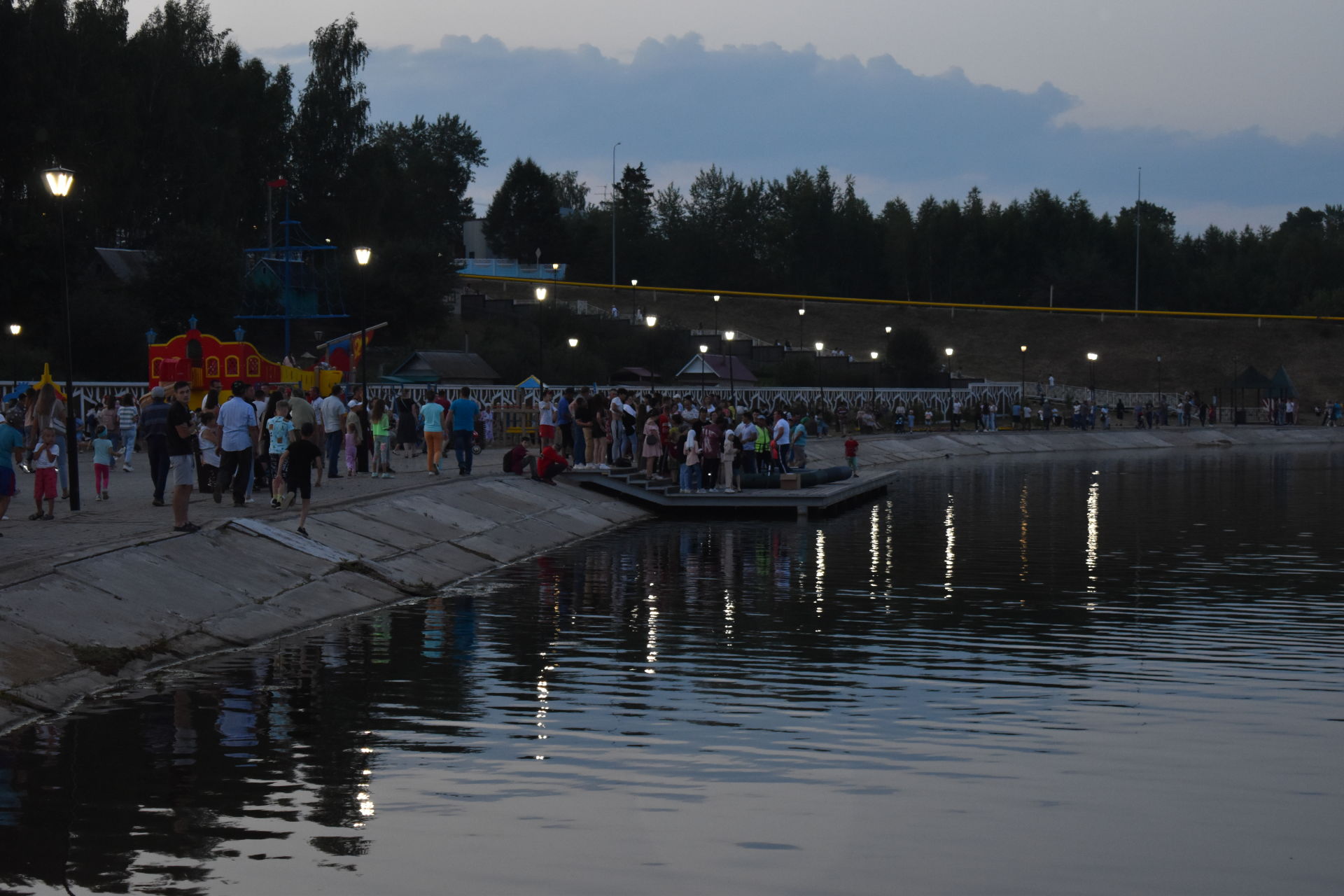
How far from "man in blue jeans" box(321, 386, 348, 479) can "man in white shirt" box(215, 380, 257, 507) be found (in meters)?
4.48

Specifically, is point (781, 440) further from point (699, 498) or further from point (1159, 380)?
point (1159, 380)

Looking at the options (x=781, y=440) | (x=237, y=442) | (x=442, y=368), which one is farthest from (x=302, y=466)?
(x=442, y=368)

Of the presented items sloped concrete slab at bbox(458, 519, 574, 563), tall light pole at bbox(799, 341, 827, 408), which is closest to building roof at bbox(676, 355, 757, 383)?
tall light pole at bbox(799, 341, 827, 408)

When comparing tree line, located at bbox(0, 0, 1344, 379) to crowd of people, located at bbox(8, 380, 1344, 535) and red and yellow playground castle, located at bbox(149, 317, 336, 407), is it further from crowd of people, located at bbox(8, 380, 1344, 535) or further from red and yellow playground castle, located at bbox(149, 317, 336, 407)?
crowd of people, located at bbox(8, 380, 1344, 535)

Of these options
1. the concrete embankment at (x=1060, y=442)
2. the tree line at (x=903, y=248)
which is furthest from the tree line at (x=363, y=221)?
the concrete embankment at (x=1060, y=442)

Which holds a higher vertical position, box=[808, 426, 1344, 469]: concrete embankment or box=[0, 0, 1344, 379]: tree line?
box=[0, 0, 1344, 379]: tree line

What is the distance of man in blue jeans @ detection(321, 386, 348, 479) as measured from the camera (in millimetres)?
26891

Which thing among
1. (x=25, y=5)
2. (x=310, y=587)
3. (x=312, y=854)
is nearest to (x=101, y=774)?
(x=312, y=854)

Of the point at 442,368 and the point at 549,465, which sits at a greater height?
the point at 442,368

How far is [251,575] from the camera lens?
1709 cm

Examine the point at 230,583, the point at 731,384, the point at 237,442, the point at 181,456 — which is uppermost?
the point at 731,384

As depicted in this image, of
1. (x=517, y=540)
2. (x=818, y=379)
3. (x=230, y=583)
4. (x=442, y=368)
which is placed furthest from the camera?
(x=818, y=379)

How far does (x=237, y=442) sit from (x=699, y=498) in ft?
38.5

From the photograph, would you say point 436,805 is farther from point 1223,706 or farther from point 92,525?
point 92,525
